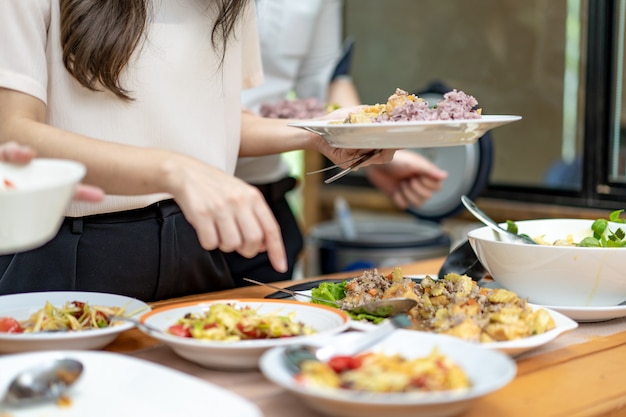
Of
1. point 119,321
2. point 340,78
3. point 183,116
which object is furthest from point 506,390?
point 340,78

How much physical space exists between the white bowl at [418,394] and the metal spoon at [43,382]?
0.21m

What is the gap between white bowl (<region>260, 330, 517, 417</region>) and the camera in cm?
80

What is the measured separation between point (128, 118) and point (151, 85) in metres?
0.07

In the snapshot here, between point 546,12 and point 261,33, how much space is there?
46.6 inches

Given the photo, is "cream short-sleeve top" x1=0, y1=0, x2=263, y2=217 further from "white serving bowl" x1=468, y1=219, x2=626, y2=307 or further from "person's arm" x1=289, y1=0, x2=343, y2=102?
"person's arm" x1=289, y1=0, x2=343, y2=102

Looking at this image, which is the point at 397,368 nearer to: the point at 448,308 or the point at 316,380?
the point at 316,380

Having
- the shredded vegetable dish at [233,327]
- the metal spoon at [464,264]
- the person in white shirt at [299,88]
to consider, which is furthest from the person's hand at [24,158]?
the person in white shirt at [299,88]

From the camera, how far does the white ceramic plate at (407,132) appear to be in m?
1.20

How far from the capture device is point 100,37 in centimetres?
132

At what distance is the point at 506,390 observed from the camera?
99cm

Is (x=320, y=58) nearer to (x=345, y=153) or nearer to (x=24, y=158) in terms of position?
(x=345, y=153)

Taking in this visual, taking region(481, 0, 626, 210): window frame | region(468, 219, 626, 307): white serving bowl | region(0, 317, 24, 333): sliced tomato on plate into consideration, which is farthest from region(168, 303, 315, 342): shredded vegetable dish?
region(481, 0, 626, 210): window frame

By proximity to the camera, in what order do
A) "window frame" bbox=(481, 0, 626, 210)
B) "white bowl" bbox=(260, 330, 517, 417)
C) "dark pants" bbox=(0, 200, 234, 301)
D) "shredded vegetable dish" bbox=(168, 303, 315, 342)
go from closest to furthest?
"white bowl" bbox=(260, 330, 517, 417) < "shredded vegetable dish" bbox=(168, 303, 315, 342) < "dark pants" bbox=(0, 200, 234, 301) < "window frame" bbox=(481, 0, 626, 210)

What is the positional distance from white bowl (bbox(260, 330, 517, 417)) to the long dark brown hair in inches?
25.4
